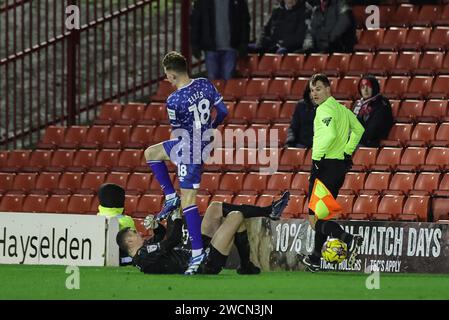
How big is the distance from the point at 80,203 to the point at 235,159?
2.01m

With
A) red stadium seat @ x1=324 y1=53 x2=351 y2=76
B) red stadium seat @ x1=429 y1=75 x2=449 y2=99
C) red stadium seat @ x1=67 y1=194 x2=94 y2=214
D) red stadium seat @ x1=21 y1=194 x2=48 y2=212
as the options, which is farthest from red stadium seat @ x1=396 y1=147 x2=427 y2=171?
red stadium seat @ x1=21 y1=194 x2=48 y2=212

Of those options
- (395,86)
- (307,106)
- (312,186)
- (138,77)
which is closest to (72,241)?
(312,186)

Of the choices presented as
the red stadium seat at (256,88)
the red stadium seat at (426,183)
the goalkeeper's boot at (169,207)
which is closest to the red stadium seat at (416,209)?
the red stadium seat at (426,183)

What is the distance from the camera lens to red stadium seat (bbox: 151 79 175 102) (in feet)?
64.8

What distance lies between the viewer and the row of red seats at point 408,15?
61.1 feet

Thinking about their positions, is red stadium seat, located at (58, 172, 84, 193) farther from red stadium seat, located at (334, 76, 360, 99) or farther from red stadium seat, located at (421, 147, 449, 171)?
red stadium seat, located at (421, 147, 449, 171)

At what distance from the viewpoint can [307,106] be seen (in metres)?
17.2

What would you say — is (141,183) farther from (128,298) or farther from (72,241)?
(128,298)

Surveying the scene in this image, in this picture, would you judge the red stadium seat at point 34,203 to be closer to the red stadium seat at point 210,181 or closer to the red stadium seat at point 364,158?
the red stadium seat at point 210,181

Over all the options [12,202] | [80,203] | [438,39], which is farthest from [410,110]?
[12,202]

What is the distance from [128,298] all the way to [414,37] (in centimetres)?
832

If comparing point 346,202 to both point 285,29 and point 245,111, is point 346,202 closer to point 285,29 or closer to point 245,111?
point 245,111

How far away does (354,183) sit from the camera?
1669 centimetres

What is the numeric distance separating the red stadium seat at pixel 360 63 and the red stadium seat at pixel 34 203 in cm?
405
